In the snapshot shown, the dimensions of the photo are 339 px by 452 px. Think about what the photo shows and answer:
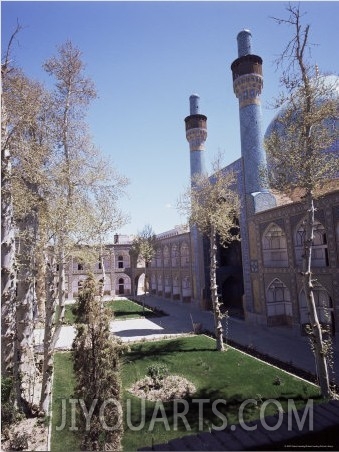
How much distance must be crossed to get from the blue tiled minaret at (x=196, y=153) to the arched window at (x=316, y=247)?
1240cm

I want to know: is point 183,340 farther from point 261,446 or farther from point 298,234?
point 261,446

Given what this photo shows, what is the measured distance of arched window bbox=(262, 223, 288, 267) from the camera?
21.5m

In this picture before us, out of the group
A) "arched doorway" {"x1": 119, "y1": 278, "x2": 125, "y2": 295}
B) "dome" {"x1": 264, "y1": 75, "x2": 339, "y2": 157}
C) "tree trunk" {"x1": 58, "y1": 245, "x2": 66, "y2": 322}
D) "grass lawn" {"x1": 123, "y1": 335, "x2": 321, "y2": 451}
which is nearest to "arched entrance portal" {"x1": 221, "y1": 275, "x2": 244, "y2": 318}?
"grass lawn" {"x1": 123, "y1": 335, "x2": 321, "y2": 451}

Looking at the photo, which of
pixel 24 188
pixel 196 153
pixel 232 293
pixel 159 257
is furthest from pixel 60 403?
pixel 159 257

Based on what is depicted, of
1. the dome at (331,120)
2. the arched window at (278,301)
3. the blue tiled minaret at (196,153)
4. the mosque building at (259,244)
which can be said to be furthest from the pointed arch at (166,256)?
the arched window at (278,301)

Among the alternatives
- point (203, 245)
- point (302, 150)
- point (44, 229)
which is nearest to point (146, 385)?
point (44, 229)

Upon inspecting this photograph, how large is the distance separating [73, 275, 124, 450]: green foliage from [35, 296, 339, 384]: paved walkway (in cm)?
378

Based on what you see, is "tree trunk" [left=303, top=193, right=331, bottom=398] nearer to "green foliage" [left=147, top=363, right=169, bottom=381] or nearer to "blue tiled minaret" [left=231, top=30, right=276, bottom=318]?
"green foliage" [left=147, top=363, right=169, bottom=381]

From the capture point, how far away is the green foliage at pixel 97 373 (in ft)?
22.1

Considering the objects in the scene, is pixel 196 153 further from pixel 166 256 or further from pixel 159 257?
pixel 159 257

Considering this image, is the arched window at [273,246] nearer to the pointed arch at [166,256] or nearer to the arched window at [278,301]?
the arched window at [278,301]

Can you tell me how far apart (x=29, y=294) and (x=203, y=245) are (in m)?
21.0

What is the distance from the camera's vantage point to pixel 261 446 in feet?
10.2

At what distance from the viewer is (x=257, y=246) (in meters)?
22.5
